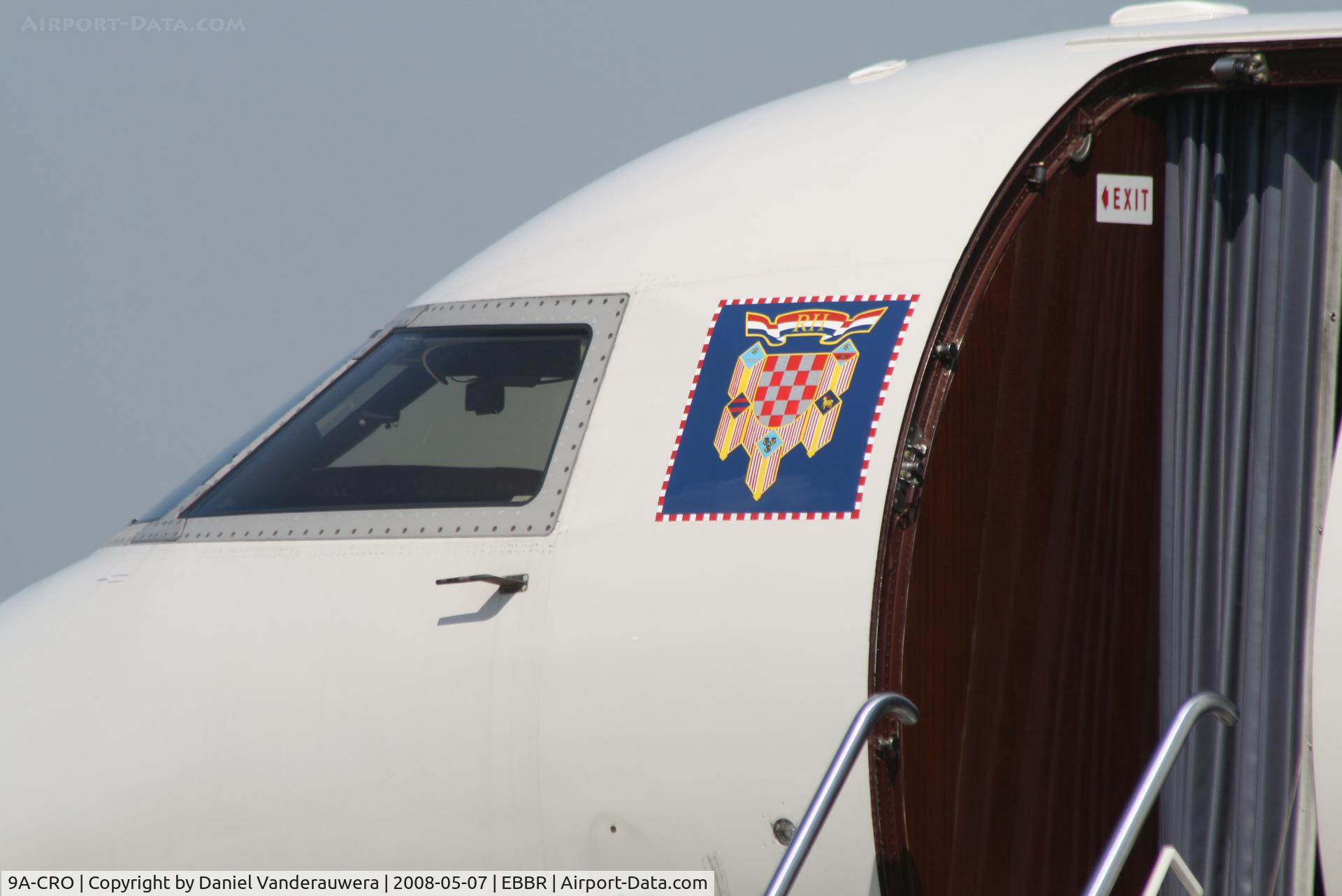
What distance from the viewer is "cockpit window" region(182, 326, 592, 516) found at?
15.0ft

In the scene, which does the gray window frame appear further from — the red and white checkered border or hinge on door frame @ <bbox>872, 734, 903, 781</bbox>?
hinge on door frame @ <bbox>872, 734, 903, 781</bbox>

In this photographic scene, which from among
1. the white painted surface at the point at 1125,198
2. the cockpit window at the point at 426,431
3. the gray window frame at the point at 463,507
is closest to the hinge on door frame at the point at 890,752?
the gray window frame at the point at 463,507

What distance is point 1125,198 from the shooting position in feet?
14.9

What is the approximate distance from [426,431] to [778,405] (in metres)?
1.15

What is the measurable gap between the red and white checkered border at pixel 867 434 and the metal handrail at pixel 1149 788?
95cm

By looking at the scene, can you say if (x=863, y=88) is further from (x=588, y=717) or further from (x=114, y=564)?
(x=114, y=564)

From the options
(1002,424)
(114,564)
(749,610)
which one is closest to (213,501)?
(114,564)

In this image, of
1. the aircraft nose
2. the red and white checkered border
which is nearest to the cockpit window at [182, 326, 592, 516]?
the red and white checkered border

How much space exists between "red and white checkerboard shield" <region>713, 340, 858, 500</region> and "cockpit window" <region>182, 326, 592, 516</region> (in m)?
0.54

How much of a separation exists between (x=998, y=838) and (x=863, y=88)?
233 cm

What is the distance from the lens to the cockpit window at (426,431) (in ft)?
15.0

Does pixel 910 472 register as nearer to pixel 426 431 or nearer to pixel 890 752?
pixel 890 752

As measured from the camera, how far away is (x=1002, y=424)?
4320 millimetres

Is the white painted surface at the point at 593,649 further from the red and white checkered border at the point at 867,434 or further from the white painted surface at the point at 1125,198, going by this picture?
the white painted surface at the point at 1125,198
